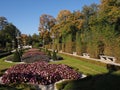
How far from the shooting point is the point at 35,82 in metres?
12.3

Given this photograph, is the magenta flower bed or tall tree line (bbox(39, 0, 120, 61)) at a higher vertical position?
tall tree line (bbox(39, 0, 120, 61))

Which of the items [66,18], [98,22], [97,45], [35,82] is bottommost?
[35,82]

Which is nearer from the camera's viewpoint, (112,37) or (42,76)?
(42,76)

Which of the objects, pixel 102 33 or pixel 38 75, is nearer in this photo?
pixel 38 75

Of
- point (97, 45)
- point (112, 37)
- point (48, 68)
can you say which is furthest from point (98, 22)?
point (48, 68)

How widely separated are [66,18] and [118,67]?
4989 cm

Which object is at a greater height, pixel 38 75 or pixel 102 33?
pixel 102 33

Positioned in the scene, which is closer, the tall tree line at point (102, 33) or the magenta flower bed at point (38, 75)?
the magenta flower bed at point (38, 75)

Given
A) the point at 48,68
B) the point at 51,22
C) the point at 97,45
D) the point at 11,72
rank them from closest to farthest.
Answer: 1. the point at 11,72
2. the point at 48,68
3. the point at 97,45
4. the point at 51,22

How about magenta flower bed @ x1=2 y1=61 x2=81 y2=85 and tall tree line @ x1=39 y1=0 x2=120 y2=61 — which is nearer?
magenta flower bed @ x1=2 y1=61 x2=81 y2=85

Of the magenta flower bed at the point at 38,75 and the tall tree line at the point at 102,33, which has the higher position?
the tall tree line at the point at 102,33

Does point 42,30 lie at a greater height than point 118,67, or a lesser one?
greater

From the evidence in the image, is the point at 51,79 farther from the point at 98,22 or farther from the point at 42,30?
the point at 42,30

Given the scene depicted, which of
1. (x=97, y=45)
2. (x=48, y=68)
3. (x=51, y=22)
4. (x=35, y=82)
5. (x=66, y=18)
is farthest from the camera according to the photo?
(x=51, y=22)
